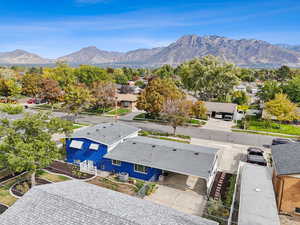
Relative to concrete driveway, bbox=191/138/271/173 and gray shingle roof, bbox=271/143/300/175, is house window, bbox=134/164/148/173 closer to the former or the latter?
concrete driveway, bbox=191/138/271/173

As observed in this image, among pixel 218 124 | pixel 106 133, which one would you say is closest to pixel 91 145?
pixel 106 133

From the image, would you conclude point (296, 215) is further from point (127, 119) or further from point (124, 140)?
point (127, 119)

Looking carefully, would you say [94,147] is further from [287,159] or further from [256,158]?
[256,158]

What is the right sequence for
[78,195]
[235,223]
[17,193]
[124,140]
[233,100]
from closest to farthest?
1. [78,195]
2. [235,223]
3. [17,193]
4. [124,140]
5. [233,100]

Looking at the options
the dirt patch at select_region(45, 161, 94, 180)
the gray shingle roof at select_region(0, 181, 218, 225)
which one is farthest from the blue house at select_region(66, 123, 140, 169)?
the gray shingle roof at select_region(0, 181, 218, 225)

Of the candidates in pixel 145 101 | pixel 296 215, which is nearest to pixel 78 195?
pixel 296 215

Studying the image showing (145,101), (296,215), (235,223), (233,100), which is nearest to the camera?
(235,223)

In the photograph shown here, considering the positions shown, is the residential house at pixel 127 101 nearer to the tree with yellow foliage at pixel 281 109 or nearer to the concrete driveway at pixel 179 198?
the tree with yellow foliage at pixel 281 109
